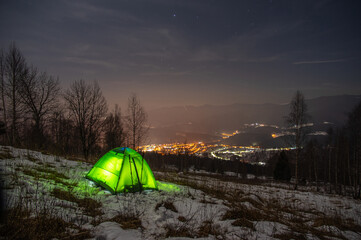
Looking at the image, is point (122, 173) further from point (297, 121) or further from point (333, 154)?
point (333, 154)

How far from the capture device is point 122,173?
20.4 feet

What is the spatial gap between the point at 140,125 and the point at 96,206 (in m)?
18.5

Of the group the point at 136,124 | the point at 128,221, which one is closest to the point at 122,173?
the point at 128,221

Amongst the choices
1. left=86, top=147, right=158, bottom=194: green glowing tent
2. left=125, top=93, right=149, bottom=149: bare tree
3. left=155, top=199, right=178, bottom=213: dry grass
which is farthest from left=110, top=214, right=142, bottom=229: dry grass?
left=125, top=93, right=149, bottom=149: bare tree

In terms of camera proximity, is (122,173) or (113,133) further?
(113,133)

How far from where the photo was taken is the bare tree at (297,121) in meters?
17.5

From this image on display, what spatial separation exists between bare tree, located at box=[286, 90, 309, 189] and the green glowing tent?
17.5 m

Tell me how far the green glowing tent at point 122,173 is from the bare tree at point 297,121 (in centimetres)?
1748

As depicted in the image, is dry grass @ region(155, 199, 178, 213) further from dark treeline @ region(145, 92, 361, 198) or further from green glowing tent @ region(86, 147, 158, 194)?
dark treeline @ region(145, 92, 361, 198)

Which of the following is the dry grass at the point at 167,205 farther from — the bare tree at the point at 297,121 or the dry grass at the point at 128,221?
the bare tree at the point at 297,121

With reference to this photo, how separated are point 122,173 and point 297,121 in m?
19.1

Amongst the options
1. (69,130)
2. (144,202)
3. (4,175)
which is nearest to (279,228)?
(144,202)

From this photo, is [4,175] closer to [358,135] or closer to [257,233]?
[257,233]

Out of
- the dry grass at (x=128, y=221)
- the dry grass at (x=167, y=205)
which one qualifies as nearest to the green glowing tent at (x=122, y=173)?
the dry grass at (x=167, y=205)
